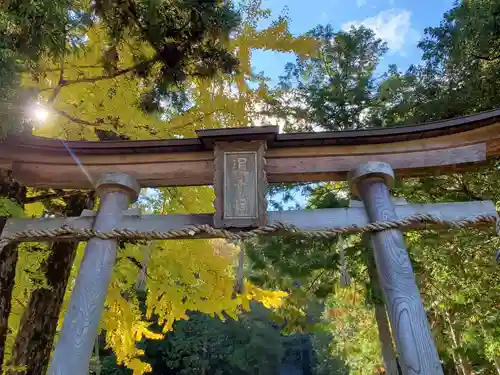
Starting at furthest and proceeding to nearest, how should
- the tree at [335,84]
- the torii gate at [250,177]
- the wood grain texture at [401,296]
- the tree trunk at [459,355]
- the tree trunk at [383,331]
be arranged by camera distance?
the tree trunk at [459,355] < the tree at [335,84] < the tree trunk at [383,331] < the torii gate at [250,177] < the wood grain texture at [401,296]

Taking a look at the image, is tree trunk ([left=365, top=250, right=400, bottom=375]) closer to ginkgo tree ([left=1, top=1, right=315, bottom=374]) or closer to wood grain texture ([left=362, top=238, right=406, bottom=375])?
wood grain texture ([left=362, top=238, right=406, bottom=375])

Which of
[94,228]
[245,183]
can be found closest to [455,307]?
[245,183]

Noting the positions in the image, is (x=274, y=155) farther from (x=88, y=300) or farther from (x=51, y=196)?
(x=51, y=196)

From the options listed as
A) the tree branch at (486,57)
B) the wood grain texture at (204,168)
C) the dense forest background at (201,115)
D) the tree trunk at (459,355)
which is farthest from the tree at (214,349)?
the tree branch at (486,57)

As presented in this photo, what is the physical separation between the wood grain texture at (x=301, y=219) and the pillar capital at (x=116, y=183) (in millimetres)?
227

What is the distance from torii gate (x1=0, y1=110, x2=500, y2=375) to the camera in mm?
2756

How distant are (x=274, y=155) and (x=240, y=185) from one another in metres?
0.41

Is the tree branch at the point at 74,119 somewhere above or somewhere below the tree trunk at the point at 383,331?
above

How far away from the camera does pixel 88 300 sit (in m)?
2.58

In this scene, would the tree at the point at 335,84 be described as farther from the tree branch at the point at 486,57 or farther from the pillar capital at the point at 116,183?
the pillar capital at the point at 116,183

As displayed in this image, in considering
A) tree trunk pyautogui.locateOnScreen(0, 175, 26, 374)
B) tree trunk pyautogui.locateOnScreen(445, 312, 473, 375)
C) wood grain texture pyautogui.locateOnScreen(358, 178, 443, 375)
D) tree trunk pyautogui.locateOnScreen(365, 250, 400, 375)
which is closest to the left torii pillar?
tree trunk pyautogui.locateOnScreen(0, 175, 26, 374)

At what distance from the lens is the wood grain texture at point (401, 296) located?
2.36 meters

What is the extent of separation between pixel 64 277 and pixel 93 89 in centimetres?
213

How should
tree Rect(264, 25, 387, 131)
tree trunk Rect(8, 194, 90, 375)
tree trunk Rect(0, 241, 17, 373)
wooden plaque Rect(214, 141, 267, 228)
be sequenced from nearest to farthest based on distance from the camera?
1. wooden plaque Rect(214, 141, 267, 228)
2. tree trunk Rect(0, 241, 17, 373)
3. tree trunk Rect(8, 194, 90, 375)
4. tree Rect(264, 25, 387, 131)
